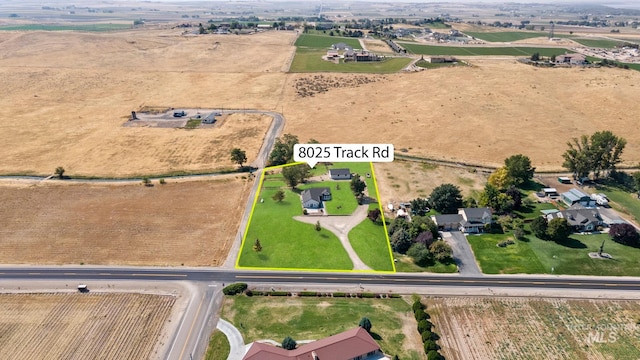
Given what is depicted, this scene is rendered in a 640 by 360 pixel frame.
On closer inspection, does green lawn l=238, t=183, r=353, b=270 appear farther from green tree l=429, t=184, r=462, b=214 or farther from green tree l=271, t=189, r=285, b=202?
green tree l=429, t=184, r=462, b=214

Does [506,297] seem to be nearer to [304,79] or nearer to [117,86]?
[304,79]

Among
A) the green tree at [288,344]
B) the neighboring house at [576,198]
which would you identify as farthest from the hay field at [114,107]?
the neighboring house at [576,198]

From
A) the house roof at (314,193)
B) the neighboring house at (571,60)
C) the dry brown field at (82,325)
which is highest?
the neighboring house at (571,60)

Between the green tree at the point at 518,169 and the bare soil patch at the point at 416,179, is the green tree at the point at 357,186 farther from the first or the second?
the green tree at the point at 518,169

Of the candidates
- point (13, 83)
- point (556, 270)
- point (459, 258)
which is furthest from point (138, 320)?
point (13, 83)

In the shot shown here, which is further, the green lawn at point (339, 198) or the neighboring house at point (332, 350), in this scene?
the green lawn at point (339, 198)
